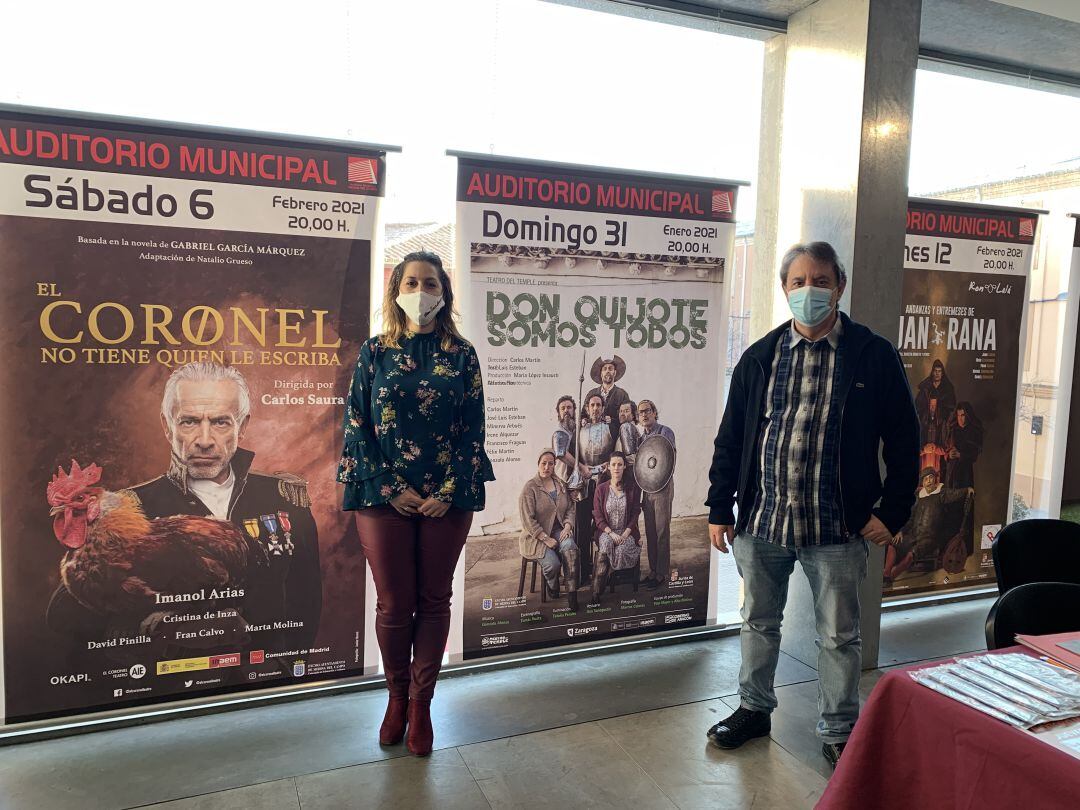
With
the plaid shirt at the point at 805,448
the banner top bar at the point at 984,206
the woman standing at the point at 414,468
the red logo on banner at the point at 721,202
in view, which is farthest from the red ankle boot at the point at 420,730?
the banner top bar at the point at 984,206

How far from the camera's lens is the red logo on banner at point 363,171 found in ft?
9.37

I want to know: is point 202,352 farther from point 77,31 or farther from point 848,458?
point 848,458

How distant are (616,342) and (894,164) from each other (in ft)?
4.57

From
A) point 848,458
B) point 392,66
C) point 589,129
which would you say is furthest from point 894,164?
point 392,66

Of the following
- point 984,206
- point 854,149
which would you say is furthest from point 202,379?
point 984,206

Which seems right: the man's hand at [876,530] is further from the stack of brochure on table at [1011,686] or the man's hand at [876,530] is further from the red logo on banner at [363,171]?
the red logo on banner at [363,171]

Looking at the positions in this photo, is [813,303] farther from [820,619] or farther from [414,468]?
[414,468]

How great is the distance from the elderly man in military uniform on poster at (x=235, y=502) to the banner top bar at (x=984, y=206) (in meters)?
3.34

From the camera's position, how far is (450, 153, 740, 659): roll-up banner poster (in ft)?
10.3

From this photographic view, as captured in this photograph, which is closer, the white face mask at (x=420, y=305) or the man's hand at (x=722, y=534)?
the white face mask at (x=420, y=305)

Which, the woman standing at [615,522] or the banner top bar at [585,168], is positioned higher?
the banner top bar at [585,168]

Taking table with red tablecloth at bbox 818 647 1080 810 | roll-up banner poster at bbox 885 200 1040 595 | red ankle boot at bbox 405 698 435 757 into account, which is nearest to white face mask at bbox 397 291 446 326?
red ankle boot at bbox 405 698 435 757

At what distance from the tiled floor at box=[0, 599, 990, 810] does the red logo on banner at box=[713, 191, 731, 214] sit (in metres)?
2.05

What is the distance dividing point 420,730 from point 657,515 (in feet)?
4.62
